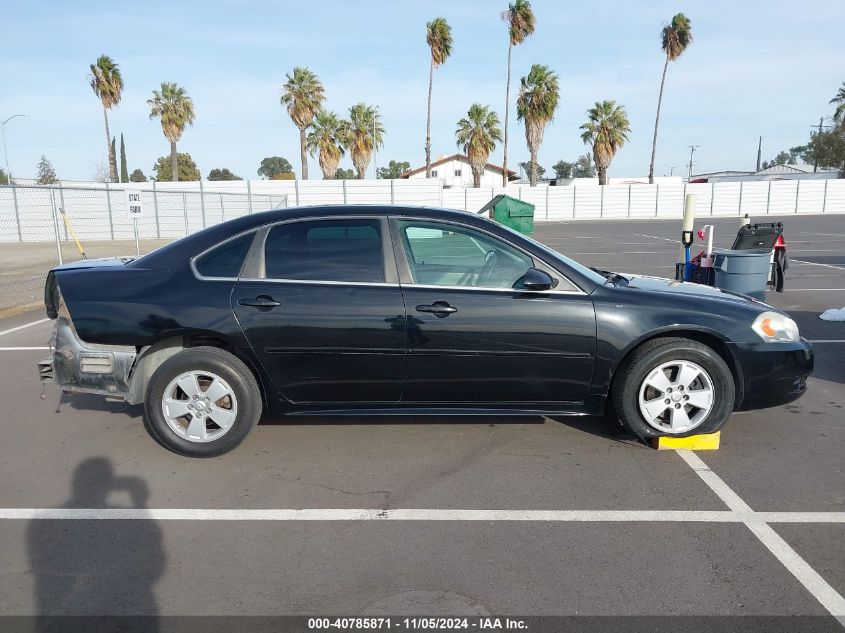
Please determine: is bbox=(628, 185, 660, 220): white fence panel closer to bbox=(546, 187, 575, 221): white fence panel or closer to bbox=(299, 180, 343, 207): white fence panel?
bbox=(546, 187, 575, 221): white fence panel

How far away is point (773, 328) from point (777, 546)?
1668 mm

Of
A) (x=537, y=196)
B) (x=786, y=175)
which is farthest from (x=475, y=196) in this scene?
(x=786, y=175)

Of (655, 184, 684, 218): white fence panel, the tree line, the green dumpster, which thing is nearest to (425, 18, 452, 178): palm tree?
the tree line

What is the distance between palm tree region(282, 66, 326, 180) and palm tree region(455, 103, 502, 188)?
11.3 m

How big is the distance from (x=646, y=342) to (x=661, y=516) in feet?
3.98

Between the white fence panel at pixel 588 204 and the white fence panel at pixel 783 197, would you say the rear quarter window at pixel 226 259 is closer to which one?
Answer: the white fence panel at pixel 588 204

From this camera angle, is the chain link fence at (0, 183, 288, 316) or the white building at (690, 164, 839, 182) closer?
the chain link fence at (0, 183, 288, 316)

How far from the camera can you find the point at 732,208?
47250 mm

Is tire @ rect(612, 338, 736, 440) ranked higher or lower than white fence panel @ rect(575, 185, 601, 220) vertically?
lower

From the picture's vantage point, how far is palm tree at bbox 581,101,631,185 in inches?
1970

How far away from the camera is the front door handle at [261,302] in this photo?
4.17 meters

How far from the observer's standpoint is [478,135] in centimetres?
5038

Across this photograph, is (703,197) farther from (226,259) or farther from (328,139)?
(226,259)

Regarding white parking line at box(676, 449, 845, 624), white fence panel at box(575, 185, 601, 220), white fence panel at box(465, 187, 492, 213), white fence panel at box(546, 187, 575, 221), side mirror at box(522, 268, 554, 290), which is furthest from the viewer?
white fence panel at box(575, 185, 601, 220)
